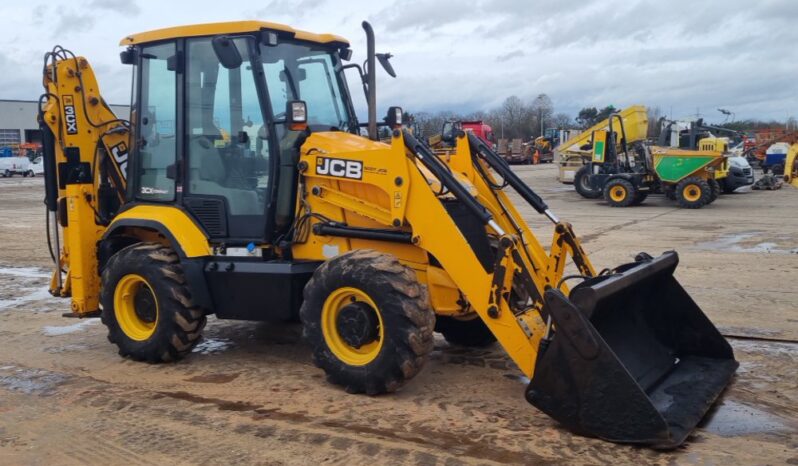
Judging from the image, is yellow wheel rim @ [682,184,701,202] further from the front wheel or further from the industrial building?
the industrial building

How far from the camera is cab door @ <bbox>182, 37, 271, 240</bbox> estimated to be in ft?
19.2

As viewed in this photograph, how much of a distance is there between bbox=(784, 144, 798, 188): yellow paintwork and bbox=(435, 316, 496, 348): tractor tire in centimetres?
1154

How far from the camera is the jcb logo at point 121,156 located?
695 centimetres

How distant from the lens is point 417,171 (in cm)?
524

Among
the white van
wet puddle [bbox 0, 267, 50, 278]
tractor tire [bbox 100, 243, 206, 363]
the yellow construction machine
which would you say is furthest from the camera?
the white van

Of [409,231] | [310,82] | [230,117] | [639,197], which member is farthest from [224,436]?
[639,197]

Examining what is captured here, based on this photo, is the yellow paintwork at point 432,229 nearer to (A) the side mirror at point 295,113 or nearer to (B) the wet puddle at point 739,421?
(A) the side mirror at point 295,113

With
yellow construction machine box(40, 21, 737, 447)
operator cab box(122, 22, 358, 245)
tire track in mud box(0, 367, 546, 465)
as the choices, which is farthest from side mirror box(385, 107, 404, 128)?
tire track in mud box(0, 367, 546, 465)

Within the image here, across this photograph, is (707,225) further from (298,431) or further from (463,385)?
(298,431)

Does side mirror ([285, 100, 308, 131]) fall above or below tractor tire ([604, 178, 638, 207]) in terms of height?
above

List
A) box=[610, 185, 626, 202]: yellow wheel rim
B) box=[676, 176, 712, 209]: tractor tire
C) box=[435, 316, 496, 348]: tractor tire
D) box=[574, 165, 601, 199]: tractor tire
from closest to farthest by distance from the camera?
box=[435, 316, 496, 348]: tractor tire, box=[676, 176, 712, 209]: tractor tire, box=[610, 185, 626, 202]: yellow wheel rim, box=[574, 165, 601, 199]: tractor tire

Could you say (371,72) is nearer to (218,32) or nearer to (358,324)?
(218,32)

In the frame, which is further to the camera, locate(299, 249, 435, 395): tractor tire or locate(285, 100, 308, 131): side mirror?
locate(285, 100, 308, 131): side mirror

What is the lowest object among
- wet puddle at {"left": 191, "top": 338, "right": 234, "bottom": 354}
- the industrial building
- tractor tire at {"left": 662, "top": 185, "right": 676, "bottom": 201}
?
wet puddle at {"left": 191, "top": 338, "right": 234, "bottom": 354}
